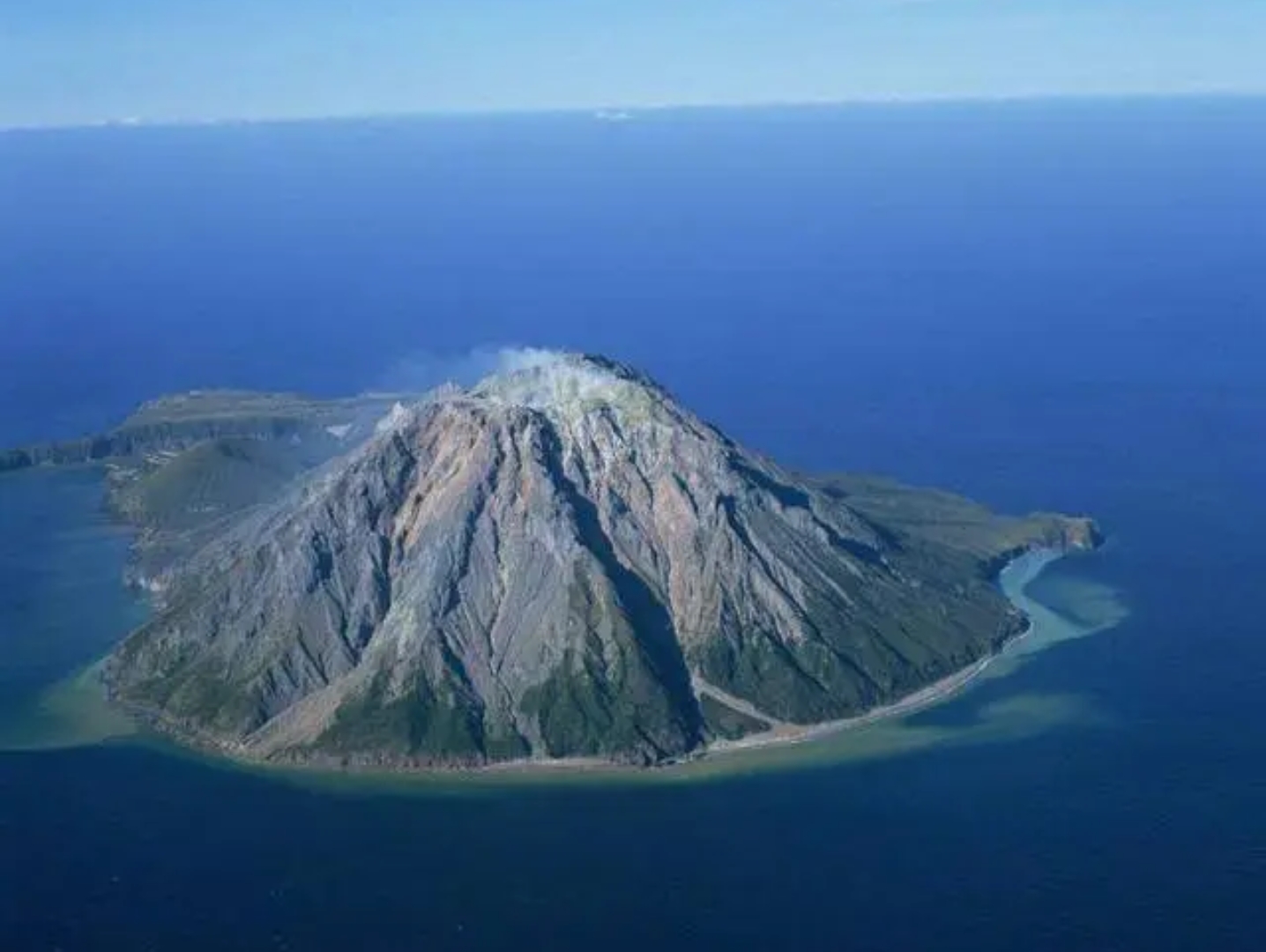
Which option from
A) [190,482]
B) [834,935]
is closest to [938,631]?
[834,935]

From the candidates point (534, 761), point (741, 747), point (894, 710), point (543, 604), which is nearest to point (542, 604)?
→ point (543, 604)

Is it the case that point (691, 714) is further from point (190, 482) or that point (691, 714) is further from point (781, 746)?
point (190, 482)

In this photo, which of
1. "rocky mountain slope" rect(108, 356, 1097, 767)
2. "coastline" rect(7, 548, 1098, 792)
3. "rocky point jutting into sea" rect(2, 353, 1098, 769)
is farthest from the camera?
"rocky mountain slope" rect(108, 356, 1097, 767)

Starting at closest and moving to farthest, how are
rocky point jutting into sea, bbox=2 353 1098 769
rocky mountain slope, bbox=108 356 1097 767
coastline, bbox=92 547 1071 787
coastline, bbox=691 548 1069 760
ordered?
coastline, bbox=92 547 1071 787 < coastline, bbox=691 548 1069 760 < rocky point jutting into sea, bbox=2 353 1098 769 < rocky mountain slope, bbox=108 356 1097 767

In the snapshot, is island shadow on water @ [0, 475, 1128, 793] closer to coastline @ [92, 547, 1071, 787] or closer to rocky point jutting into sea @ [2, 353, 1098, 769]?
coastline @ [92, 547, 1071, 787]

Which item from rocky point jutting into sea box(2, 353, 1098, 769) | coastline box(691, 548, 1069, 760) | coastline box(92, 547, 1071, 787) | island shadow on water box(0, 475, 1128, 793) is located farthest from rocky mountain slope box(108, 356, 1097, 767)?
island shadow on water box(0, 475, 1128, 793)

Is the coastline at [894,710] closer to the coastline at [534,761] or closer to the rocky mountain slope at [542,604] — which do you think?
the coastline at [534,761]
